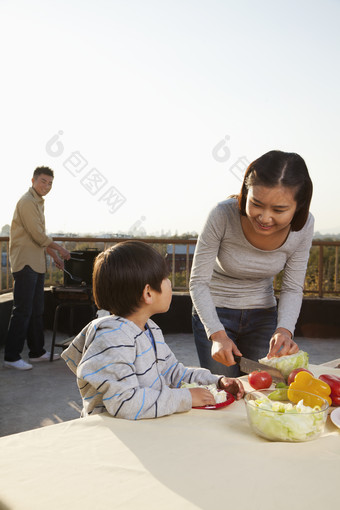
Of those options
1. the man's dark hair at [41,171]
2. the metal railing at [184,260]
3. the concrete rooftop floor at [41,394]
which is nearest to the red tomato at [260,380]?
the concrete rooftop floor at [41,394]

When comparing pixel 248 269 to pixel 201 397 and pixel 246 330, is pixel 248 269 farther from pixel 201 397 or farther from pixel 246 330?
pixel 201 397

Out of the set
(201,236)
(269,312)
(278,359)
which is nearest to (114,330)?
(278,359)

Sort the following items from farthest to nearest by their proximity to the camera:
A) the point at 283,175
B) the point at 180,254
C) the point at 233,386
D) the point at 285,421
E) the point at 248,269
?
1. the point at 180,254
2. the point at 248,269
3. the point at 283,175
4. the point at 233,386
5. the point at 285,421

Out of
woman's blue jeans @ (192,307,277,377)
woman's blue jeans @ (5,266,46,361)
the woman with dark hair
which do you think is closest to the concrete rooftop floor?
woman's blue jeans @ (5,266,46,361)

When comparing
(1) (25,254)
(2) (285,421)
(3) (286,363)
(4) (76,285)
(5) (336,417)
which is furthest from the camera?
(4) (76,285)

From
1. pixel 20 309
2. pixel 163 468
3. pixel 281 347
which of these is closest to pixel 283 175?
pixel 281 347

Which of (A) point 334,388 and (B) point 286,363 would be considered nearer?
(A) point 334,388

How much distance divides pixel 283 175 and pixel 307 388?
0.83 metres

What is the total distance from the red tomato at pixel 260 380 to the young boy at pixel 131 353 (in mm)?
84

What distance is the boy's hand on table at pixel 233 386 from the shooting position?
1685mm

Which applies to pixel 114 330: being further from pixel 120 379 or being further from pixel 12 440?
pixel 12 440

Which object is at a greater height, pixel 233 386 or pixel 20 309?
pixel 233 386

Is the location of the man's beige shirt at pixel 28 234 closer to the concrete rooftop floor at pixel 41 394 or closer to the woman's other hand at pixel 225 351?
the concrete rooftop floor at pixel 41 394

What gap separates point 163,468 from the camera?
1133 mm
